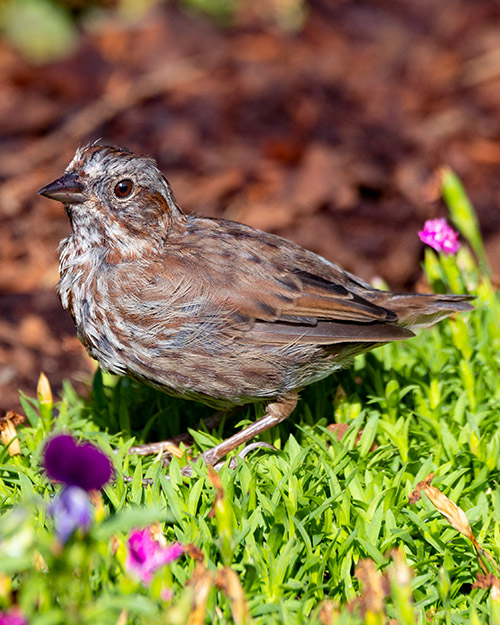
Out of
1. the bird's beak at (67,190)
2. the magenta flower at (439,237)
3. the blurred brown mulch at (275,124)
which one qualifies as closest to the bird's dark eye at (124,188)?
the bird's beak at (67,190)

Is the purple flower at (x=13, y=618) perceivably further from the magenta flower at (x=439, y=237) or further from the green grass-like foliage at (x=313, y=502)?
the magenta flower at (x=439, y=237)

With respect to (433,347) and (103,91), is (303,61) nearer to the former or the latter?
(103,91)

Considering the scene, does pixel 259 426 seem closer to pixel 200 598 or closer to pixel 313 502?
pixel 313 502

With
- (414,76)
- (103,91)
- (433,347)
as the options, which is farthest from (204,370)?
(414,76)

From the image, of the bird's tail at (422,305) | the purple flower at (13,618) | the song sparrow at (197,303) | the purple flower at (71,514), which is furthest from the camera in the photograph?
the bird's tail at (422,305)

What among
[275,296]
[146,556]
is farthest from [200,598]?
[275,296]

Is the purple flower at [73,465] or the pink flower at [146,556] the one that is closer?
the purple flower at [73,465]

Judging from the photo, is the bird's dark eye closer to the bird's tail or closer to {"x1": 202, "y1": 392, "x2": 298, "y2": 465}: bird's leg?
{"x1": 202, "y1": 392, "x2": 298, "y2": 465}: bird's leg
